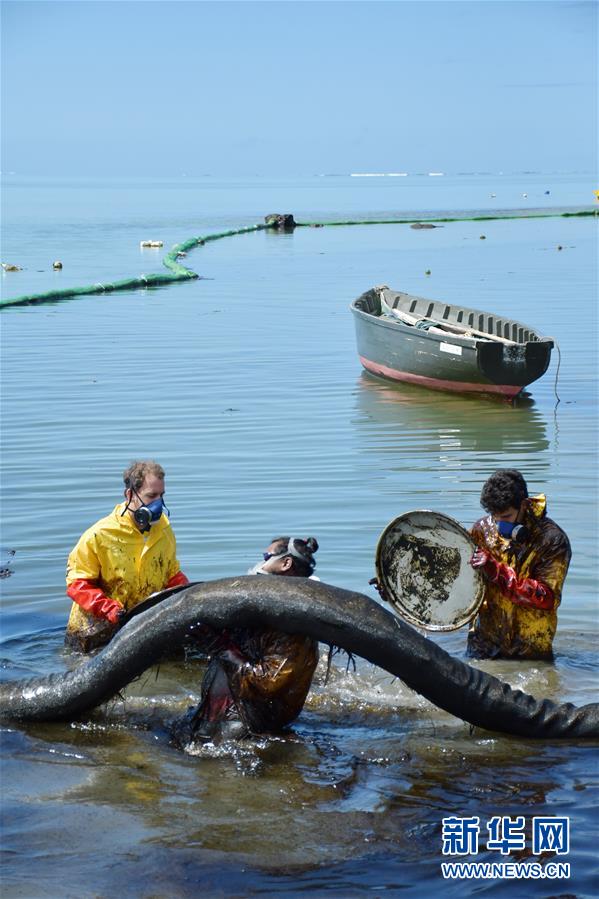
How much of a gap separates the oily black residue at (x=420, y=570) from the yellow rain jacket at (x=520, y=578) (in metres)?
0.37

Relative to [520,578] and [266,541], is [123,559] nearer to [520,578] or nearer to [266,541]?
[520,578]

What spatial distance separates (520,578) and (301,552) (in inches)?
70.5

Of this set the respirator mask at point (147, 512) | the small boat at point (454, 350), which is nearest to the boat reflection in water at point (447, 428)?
the small boat at point (454, 350)

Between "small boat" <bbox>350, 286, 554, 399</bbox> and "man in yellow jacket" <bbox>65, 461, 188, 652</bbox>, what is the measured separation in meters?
11.1

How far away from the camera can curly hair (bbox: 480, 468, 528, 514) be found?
779 centimetres

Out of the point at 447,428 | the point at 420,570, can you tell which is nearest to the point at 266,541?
the point at 420,570

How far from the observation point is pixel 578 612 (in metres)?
10.1

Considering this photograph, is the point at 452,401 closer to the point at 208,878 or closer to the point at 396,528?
the point at 396,528

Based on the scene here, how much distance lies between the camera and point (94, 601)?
8.12m

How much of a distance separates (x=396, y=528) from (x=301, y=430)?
914 centimetres

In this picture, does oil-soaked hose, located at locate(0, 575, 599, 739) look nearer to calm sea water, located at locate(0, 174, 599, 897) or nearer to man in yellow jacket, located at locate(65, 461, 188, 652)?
calm sea water, located at locate(0, 174, 599, 897)

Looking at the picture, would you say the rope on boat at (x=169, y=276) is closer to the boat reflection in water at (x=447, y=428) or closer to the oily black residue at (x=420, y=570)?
the boat reflection in water at (x=447, y=428)

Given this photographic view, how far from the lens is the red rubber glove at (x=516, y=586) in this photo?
7.89 meters

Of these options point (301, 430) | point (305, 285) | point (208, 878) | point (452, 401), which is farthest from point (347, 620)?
point (305, 285)
